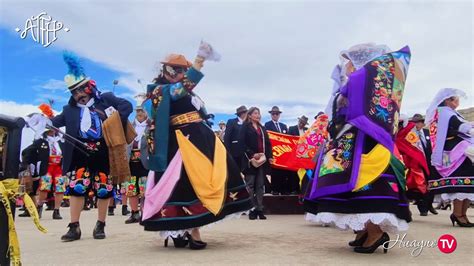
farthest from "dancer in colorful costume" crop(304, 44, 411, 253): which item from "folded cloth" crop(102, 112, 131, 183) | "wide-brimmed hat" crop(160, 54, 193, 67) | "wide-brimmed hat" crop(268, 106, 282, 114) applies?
"wide-brimmed hat" crop(268, 106, 282, 114)

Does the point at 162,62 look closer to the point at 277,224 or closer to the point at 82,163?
the point at 82,163

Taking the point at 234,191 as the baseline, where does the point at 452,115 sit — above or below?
above

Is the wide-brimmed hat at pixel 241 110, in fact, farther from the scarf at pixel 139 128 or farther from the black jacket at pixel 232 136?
the scarf at pixel 139 128

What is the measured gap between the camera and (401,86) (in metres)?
4.08

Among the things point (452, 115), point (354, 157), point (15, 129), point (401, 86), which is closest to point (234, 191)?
point (354, 157)

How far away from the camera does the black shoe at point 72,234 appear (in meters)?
4.83

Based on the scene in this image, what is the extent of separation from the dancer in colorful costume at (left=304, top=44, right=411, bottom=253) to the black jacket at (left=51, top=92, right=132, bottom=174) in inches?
94.0

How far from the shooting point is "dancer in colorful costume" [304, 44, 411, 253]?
146 inches

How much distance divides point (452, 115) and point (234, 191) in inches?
149

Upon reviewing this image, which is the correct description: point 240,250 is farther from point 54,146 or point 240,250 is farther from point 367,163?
point 54,146

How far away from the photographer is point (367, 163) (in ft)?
12.4

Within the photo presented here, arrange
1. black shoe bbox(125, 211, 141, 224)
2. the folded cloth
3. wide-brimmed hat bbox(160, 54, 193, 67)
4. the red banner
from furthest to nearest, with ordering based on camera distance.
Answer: the red banner, black shoe bbox(125, 211, 141, 224), the folded cloth, wide-brimmed hat bbox(160, 54, 193, 67)

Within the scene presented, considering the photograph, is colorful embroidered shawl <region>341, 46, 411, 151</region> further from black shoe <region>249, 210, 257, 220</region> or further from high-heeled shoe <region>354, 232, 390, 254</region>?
A: black shoe <region>249, 210, 257, 220</region>

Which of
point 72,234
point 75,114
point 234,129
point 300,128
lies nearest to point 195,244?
point 72,234
